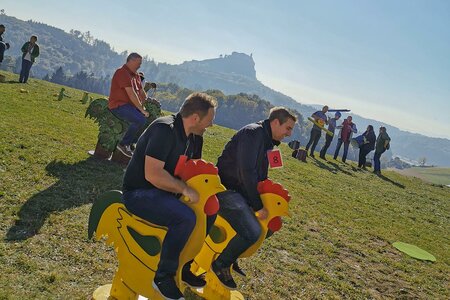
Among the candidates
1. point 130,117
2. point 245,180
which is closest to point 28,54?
point 130,117

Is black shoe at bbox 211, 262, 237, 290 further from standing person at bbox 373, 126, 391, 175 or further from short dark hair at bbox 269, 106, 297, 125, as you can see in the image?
standing person at bbox 373, 126, 391, 175

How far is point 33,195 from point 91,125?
8850 millimetres

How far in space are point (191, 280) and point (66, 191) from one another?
380 cm

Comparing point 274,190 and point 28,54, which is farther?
point 28,54

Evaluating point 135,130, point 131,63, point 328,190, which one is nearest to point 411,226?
point 328,190

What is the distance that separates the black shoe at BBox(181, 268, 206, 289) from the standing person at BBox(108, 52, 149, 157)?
537 cm

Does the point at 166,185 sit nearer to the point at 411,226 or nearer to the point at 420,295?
the point at 420,295

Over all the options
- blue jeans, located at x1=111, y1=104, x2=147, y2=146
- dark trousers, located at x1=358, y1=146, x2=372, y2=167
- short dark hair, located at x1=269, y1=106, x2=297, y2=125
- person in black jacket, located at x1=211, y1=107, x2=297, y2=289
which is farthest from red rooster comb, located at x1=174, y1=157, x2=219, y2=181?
dark trousers, located at x1=358, y1=146, x2=372, y2=167

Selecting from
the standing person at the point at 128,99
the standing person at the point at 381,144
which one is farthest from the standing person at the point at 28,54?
the standing person at the point at 381,144

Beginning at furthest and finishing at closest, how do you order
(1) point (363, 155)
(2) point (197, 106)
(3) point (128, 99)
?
(1) point (363, 155) → (3) point (128, 99) → (2) point (197, 106)

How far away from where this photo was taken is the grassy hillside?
5.16 meters

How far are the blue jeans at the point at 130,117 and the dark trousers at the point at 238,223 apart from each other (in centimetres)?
521

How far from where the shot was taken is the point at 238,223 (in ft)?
16.5

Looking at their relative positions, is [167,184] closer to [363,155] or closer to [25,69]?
[25,69]
